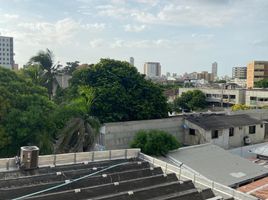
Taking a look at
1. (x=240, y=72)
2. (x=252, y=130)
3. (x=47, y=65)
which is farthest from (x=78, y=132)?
(x=240, y=72)

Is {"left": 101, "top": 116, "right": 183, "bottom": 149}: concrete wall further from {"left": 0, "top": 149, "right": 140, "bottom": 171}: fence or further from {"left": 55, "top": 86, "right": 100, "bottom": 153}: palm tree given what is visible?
{"left": 0, "top": 149, "right": 140, "bottom": 171}: fence

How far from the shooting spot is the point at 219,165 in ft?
58.4

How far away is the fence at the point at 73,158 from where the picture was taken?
10.4 m

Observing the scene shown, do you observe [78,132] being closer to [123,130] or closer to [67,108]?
[67,108]

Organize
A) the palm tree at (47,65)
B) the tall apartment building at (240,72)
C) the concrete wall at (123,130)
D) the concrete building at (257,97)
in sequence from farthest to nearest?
the tall apartment building at (240,72), the concrete building at (257,97), the palm tree at (47,65), the concrete wall at (123,130)

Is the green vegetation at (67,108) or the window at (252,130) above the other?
the green vegetation at (67,108)

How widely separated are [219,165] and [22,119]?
1077 centimetres

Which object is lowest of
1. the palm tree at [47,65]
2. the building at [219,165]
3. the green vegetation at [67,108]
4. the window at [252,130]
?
the building at [219,165]

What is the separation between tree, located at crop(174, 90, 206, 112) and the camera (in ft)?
189

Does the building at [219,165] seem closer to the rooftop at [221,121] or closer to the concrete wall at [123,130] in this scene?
the rooftop at [221,121]

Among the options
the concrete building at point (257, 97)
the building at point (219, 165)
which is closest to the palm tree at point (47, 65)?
the building at point (219, 165)

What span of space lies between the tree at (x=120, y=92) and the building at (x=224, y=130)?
285 cm

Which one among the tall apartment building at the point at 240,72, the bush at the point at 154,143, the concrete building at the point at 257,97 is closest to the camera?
the bush at the point at 154,143

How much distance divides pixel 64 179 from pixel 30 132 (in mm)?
6140
